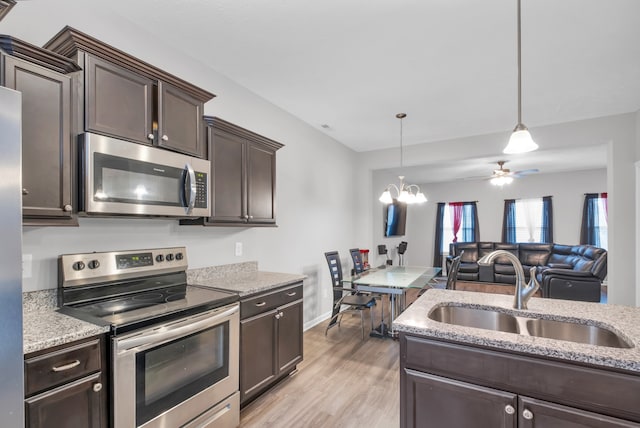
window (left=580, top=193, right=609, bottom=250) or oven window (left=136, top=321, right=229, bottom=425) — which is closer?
oven window (left=136, top=321, right=229, bottom=425)

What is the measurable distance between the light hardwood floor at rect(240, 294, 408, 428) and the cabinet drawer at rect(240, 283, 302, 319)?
72cm

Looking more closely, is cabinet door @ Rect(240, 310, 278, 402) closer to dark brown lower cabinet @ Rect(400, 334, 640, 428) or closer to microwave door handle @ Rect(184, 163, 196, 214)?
microwave door handle @ Rect(184, 163, 196, 214)

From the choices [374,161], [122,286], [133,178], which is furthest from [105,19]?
[374,161]

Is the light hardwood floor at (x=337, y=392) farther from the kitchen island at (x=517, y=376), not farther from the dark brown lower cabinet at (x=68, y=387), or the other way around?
the dark brown lower cabinet at (x=68, y=387)

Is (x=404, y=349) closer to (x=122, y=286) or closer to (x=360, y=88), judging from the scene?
(x=122, y=286)

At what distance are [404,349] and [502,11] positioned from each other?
218cm

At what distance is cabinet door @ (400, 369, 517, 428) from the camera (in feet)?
4.31

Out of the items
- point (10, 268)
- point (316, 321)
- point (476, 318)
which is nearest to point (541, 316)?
point (476, 318)

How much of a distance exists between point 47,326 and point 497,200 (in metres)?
9.23

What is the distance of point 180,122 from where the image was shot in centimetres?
215

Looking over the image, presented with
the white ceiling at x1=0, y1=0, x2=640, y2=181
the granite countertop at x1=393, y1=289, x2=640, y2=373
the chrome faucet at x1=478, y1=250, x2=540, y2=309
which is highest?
the white ceiling at x1=0, y1=0, x2=640, y2=181

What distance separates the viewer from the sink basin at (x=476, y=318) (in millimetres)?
1766

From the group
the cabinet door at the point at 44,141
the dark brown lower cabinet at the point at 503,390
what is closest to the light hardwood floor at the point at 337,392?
the dark brown lower cabinet at the point at 503,390

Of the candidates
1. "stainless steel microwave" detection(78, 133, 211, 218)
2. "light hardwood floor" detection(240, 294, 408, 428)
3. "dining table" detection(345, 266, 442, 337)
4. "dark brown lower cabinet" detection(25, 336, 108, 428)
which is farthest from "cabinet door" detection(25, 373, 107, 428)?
"dining table" detection(345, 266, 442, 337)
